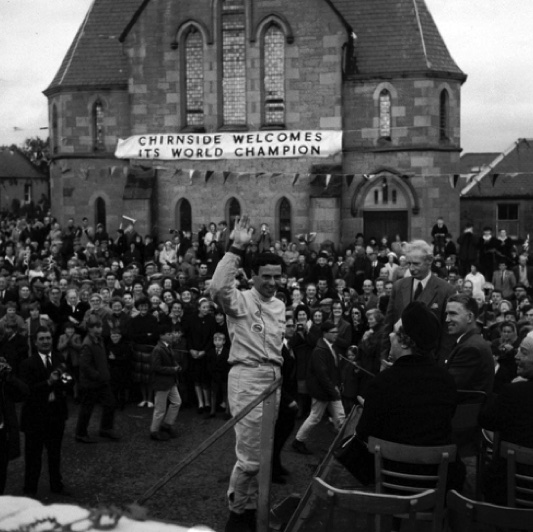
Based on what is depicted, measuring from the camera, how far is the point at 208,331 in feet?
44.0

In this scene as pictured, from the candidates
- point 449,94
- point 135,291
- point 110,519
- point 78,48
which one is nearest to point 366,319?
point 135,291

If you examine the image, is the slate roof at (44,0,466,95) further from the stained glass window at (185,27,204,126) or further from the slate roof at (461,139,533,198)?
the slate roof at (461,139,533,198)

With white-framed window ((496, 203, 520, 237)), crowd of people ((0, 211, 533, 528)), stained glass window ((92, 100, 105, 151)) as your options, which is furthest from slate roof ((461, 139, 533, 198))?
stained glass window ((92, 100, 105, 151))

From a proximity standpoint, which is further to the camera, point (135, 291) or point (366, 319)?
point (135, 291)

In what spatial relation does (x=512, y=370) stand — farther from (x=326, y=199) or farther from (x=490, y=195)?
(x=490, y=195)

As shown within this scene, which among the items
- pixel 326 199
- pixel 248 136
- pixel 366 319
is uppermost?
pixel 248 136

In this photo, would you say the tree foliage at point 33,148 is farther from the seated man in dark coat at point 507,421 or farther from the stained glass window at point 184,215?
the seated man in dark coat at point 507,421

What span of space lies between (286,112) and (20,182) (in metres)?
62.6

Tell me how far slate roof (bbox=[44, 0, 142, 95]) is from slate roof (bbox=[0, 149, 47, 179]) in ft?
184

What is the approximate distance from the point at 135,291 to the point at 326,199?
11.8 meters

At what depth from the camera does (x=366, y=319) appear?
547 inches

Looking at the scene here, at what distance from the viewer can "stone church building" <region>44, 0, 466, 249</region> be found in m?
26.5

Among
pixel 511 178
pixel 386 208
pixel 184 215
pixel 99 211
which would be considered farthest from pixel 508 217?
pixel 99 211

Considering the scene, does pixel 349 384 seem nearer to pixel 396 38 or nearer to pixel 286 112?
pixel 286 112
